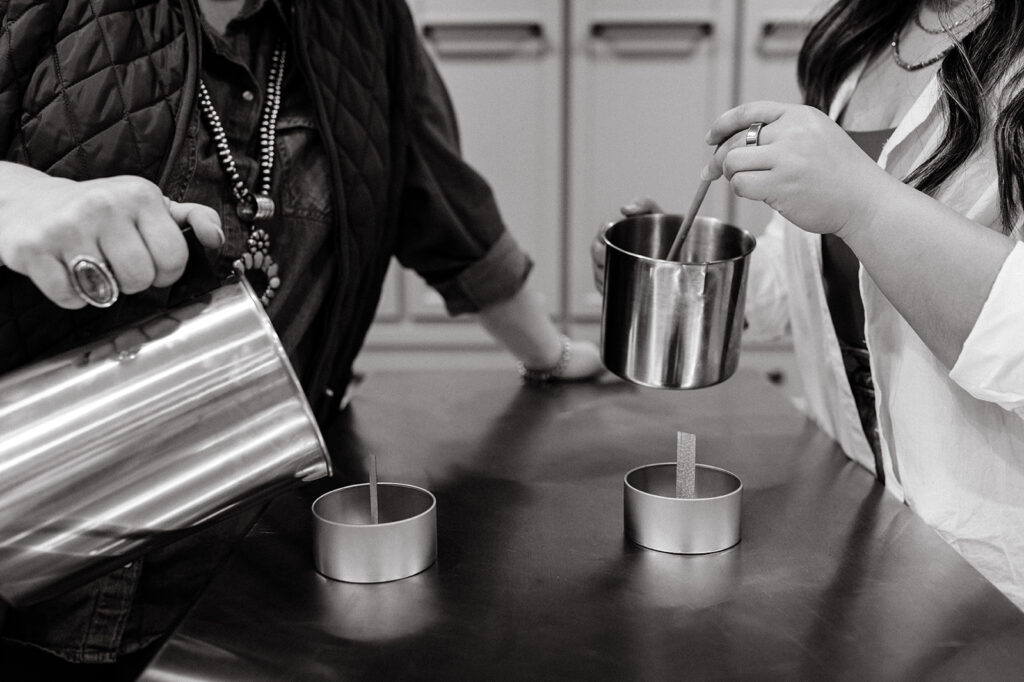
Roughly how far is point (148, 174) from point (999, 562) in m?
0.77

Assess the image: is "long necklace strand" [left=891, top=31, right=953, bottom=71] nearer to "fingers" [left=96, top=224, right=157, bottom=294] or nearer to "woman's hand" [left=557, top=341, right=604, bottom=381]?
"woman's hand" [left=557, top=341, right=604, bottom=381]

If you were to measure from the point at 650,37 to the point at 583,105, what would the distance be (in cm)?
20

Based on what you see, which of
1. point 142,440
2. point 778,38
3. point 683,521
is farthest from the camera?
point 778,38

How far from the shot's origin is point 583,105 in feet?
6.96

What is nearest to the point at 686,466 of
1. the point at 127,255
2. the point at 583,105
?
the point at 127,255

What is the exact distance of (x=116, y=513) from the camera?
571 mm

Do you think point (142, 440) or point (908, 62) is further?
point (908, 62)

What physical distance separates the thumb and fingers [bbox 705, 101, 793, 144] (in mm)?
384

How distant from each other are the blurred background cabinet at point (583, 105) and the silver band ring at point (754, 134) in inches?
54.6

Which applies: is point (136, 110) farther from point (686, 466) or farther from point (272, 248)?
point (686, 466)

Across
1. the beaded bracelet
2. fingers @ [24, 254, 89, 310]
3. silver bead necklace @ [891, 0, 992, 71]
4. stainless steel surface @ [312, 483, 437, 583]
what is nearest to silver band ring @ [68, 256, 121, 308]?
fingers @ [24, 254, 89, 310]

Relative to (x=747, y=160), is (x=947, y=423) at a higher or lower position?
lower

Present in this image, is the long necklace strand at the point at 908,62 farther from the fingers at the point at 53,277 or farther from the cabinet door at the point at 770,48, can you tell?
the cabinet door at the point at 770,48

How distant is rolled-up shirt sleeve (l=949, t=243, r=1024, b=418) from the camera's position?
2.24 feet
